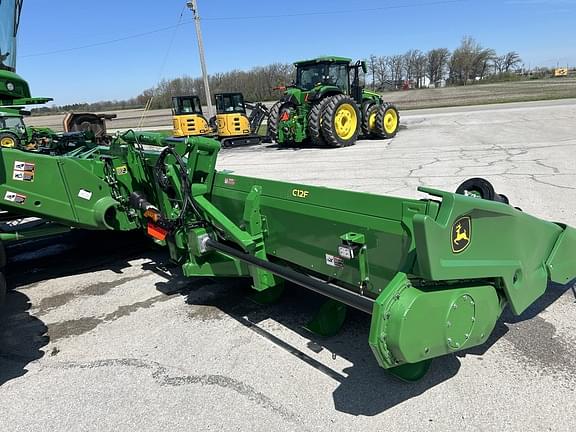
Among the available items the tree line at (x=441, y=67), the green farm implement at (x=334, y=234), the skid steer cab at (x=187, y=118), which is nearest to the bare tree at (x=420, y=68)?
the tree line at (x=441, y=67)

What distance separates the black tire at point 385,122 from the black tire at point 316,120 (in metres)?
2.55

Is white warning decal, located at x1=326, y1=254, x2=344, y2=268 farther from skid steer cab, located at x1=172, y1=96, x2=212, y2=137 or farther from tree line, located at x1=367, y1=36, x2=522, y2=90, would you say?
tree line, located at x1=367, y1=36, x2=522, y2=90

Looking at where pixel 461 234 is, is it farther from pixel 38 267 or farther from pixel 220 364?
pixel 38 267

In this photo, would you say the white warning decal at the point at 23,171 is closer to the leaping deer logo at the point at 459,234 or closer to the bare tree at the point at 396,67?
the leaping deer logo at the point at 459,234

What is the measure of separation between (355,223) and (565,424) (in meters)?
1.47

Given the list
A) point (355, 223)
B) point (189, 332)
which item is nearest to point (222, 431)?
point (189, 332)

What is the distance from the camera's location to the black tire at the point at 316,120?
13391 mm

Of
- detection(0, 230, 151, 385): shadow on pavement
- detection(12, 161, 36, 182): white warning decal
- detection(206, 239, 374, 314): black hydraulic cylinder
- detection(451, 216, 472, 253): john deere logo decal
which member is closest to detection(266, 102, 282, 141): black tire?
detection(0, 230, 151, 385): shadow on pavement

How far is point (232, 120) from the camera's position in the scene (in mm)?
17250

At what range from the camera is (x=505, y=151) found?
36.9 ft

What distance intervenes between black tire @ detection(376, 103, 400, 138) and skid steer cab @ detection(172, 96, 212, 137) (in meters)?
7.35

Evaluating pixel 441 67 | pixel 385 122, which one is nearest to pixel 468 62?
pixel 441 67

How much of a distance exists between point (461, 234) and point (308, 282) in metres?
0.94

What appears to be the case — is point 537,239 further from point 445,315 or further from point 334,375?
point 334,375
